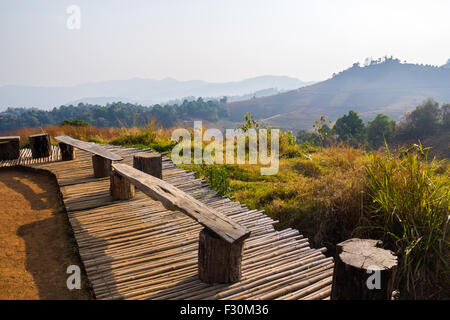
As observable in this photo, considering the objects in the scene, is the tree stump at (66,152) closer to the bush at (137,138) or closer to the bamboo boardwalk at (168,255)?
the bamboo boardwalk at (168,255)

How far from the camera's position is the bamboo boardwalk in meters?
2.22

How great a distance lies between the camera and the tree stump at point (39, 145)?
5.83 metres

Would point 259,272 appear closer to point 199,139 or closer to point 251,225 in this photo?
point 251,225

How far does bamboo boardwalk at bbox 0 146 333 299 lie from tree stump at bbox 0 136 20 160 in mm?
2493

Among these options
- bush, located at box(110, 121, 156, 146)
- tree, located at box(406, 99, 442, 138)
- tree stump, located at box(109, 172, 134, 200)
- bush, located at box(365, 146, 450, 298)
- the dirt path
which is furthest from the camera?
tree, located at box(406, 99, 442, 138)

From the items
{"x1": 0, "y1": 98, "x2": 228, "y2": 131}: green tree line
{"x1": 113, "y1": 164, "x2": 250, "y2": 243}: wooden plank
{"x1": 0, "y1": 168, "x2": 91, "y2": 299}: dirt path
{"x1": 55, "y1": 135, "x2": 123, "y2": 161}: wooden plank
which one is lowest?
{"x1": 0, "y1": 168, "x2": 91, "y2": 299}: dirt path

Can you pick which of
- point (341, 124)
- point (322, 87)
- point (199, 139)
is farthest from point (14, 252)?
point (322, 87)

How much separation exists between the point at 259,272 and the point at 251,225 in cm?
87

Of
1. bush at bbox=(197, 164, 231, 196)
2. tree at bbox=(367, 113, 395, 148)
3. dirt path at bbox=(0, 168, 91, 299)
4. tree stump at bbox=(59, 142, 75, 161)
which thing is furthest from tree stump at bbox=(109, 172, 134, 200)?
tree at bbox=(367, 113, 395, 148)

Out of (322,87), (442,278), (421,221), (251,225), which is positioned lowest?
(442,278)

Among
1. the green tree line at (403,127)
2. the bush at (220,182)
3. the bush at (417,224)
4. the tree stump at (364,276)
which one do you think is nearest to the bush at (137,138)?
the bush at (220,182)

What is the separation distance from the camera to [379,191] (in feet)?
9.73

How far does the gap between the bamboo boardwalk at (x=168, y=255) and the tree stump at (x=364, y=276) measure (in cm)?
37

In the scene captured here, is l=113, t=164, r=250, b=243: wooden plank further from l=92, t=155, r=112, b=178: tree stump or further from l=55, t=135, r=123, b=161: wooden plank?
l=92, t=155, r=112, b=178: tree stump
